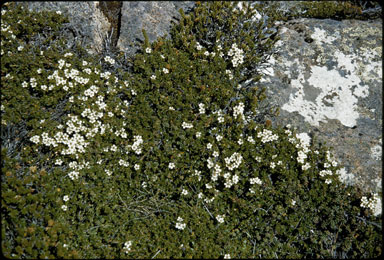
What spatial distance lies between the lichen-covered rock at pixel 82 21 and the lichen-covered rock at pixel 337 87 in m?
3.33

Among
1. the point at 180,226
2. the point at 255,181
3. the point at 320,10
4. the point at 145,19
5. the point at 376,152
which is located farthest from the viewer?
the point at 320,10

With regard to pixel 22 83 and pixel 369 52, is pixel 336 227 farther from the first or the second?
pixel 22 83

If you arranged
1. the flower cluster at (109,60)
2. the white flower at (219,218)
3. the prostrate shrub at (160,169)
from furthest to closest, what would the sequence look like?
the flower cluster at (109,60)
the white flower at (219,218)
the prostrate shrub at (160,169)

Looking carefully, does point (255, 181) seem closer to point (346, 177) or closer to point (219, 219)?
point (219, 219)

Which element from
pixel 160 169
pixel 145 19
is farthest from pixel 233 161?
pixel 145 19

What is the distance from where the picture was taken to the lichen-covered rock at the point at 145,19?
5961mm

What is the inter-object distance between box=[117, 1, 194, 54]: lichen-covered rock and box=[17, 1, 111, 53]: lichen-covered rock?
0.45 metres

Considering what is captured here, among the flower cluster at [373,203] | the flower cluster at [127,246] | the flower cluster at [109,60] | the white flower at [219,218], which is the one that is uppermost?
the flower cluster at [109,60]

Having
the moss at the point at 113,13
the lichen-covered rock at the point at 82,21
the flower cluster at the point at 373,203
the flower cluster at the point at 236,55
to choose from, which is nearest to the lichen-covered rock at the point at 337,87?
the flower cluster at the point at 373,203

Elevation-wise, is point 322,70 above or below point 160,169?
above

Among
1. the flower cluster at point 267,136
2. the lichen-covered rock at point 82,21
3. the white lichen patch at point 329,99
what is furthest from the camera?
the lichen-covered rock at point 82,21

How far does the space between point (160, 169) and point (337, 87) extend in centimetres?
338

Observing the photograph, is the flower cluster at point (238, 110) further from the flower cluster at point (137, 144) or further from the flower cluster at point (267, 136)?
the flower cluster at point (137, 144)

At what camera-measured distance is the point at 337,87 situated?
5.38 meters
